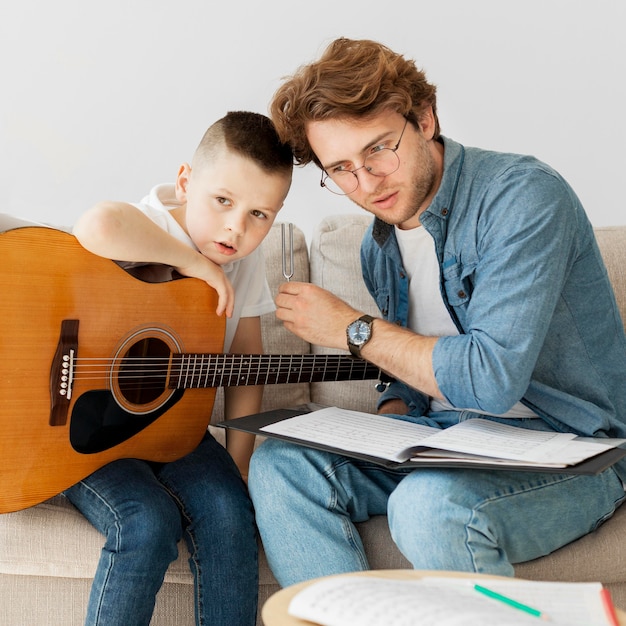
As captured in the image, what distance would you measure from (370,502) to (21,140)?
1.58m

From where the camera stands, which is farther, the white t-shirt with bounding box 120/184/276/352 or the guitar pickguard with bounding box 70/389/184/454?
the white t-shirt with bounding box 120/184/276/352

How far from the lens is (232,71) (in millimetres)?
2434

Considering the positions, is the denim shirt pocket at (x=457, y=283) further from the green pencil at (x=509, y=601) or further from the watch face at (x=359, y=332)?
the green pencil at (x=509, y=601)

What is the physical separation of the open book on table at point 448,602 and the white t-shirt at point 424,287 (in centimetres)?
78

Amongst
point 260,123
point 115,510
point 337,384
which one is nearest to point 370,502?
point 115,510

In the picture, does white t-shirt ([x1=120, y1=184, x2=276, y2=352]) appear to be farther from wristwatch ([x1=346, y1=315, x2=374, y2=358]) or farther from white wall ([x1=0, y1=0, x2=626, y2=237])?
white wall ([x1=0, y1=0, x2=626, y2=237])

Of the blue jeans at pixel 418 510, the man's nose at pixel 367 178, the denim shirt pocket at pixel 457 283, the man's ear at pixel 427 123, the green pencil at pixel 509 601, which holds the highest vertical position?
the man's ear at pixel 427 123

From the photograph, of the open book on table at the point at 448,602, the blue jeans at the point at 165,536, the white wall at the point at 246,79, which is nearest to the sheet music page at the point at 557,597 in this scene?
the open book on table at the point at 448,602

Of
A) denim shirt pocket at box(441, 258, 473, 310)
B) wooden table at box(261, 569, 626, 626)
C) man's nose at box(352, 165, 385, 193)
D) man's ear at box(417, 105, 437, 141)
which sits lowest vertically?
wooden table at box(261, 569, 626, 626)

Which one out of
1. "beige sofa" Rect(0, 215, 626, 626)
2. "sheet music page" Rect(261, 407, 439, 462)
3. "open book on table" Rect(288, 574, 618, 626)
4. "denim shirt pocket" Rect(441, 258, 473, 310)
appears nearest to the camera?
"open book on table" Rect(288, 574, 618, 626)

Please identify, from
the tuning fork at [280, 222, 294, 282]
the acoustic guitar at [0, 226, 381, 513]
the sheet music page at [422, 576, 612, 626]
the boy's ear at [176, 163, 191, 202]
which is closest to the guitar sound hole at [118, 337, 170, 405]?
the acoustic guitar at [0, 226, 381, 513]

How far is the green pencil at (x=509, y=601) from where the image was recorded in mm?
809

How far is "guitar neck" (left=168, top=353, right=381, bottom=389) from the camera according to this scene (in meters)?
1.57

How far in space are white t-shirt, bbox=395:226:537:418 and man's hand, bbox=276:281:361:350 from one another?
0.20 metres
